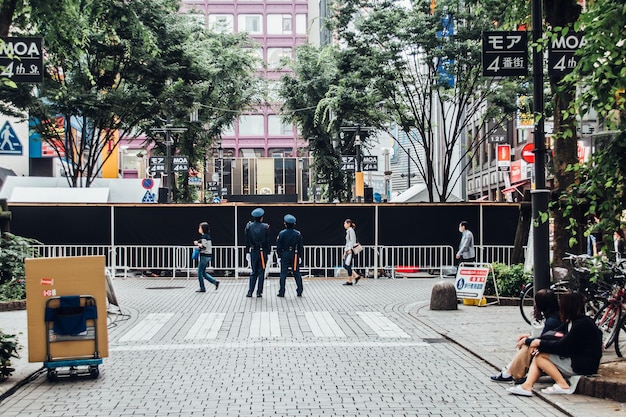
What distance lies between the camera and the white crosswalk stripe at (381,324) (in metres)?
13.6

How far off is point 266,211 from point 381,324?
12.9 meters

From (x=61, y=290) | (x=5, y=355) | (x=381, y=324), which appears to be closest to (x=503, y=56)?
(x=381, y=324)

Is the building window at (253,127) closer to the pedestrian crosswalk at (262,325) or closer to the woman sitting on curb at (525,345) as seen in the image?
the pedestrian crosswalk at (262,325)

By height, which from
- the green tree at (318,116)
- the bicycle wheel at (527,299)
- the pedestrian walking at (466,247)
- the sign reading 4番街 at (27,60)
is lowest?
the bicycle wheel at (527,299)

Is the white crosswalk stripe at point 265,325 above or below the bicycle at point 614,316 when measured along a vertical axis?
below

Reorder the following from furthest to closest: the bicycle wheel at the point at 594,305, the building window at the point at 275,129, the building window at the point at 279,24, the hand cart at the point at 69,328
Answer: the building window at the point at 279,24 → the building window at the point at 275,129 → the bicycle wheel at the point at 594,305 → the hand cart at the point at 69,328

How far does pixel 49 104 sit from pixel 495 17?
16.2 metres

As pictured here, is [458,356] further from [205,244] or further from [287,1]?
[287,1]

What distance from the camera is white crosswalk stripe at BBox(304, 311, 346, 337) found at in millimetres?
13469

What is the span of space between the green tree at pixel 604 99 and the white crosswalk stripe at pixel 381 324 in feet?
16.0

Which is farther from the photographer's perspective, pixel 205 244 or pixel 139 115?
pixel 139 115

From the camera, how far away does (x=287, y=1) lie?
10638 cm

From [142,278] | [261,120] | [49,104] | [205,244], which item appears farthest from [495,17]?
[261,120]

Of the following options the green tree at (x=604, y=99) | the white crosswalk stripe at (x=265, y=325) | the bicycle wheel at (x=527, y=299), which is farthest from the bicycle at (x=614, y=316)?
the white crosswalk stripe at (x=265, y=325)
